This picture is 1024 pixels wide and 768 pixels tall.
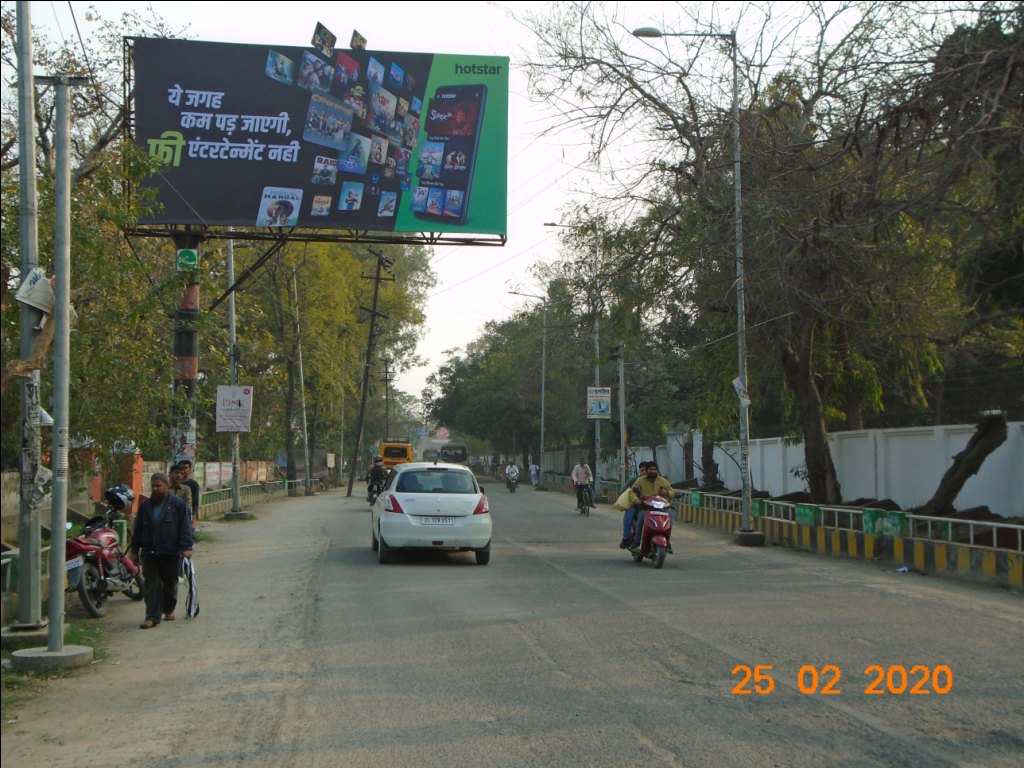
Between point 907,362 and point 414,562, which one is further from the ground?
point 907,362

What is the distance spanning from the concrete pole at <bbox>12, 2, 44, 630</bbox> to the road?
0.95 meters

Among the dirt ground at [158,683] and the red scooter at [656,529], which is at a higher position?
the red scooter at [656,529]

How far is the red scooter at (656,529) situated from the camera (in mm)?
15570

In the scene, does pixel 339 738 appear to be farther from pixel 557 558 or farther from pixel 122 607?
pixel 557 558

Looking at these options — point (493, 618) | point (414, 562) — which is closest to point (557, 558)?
point (414, 562)

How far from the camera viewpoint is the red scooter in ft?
51.1

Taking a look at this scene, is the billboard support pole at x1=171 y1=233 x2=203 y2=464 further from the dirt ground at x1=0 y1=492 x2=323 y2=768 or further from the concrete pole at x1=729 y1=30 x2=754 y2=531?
the concrete pole at x1=729 y1=30 x2=754 y2=531

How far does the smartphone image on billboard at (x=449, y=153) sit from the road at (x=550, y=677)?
9.99 metres

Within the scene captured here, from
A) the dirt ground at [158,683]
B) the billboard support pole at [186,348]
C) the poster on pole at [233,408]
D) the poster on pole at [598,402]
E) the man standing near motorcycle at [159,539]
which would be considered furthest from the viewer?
the poster on pole at [598,402]

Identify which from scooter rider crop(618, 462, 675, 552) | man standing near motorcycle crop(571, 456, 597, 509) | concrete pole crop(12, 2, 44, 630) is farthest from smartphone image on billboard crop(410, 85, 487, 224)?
concrete pole crop(12, 2, 44, 630)

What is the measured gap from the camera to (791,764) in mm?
5586

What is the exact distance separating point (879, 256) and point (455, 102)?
10415mm
